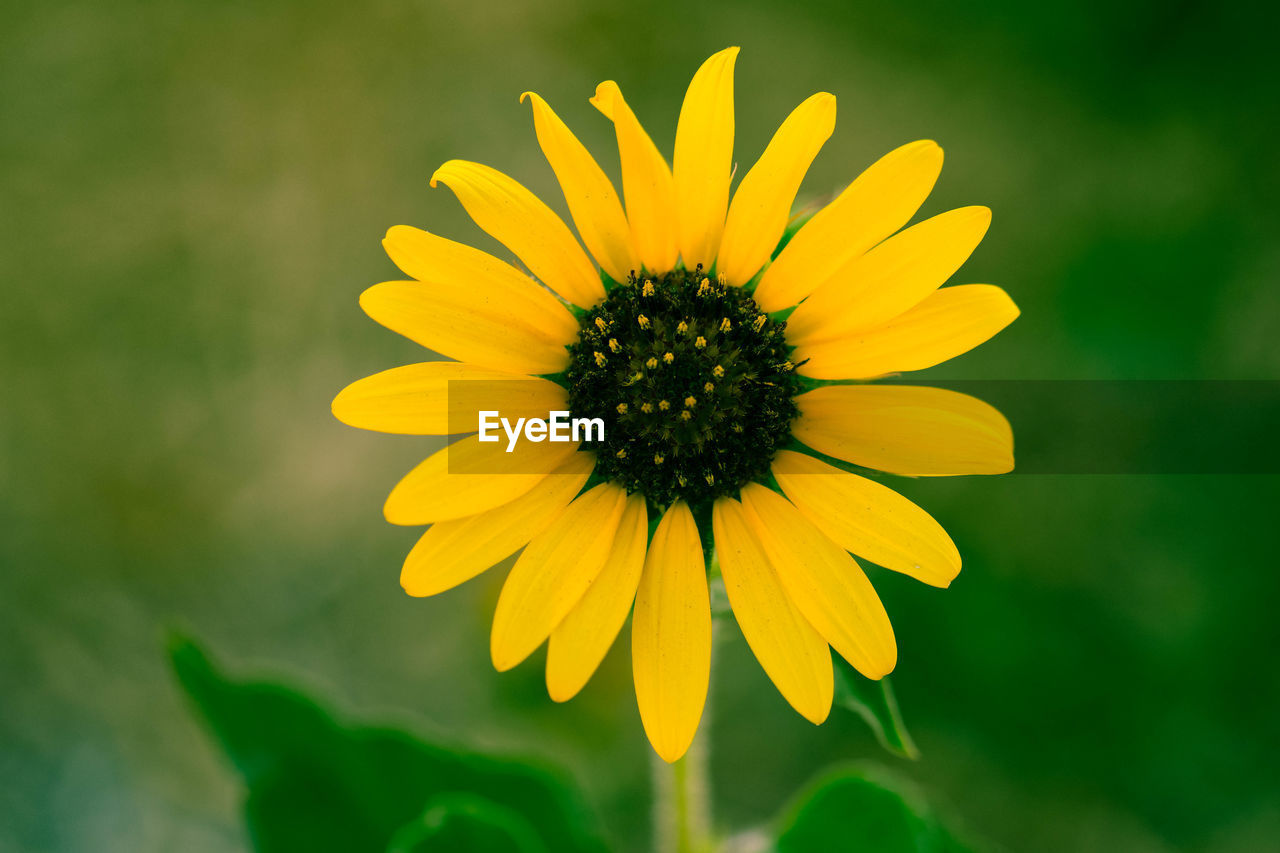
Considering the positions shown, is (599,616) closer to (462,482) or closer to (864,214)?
(462,482)

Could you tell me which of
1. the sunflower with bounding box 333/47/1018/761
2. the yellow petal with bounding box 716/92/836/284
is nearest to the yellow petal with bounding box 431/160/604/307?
the sunflower with bounding box 333/47/1018/761

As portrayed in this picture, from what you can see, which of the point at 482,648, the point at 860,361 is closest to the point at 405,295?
the point at 860,361

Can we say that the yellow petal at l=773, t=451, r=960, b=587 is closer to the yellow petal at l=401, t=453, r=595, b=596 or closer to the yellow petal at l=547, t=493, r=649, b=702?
the yellow petal at l=547, t=493, r=649, b=702

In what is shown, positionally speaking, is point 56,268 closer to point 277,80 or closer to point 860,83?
point 277,80

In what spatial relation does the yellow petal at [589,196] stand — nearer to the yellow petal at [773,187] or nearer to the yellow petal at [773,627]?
the yellow petal at [773,187]

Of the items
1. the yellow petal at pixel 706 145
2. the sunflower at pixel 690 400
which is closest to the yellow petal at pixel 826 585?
the sunflower at pixel 690 400
